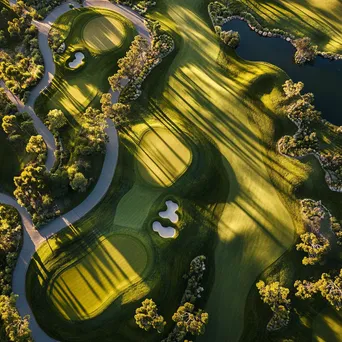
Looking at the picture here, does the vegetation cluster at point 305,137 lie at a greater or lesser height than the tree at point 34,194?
greater

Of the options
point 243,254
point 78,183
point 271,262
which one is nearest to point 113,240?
point 78,183

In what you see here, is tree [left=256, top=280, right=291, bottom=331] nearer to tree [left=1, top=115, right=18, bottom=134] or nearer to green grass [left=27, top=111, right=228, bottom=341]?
green grass [left=27, top=111, right=228, bottom=341]

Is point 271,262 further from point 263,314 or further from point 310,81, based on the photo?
point 310,81

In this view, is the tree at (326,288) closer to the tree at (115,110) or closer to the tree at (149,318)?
the tree at (149,318)

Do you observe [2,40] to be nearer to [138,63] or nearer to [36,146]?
[36,146]

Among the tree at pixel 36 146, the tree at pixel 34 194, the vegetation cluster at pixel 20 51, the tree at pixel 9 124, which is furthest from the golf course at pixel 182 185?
the tree at pixel 9 124

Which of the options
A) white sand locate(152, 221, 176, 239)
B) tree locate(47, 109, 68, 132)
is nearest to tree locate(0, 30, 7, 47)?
tree locate(47, 109, 68, 132)
